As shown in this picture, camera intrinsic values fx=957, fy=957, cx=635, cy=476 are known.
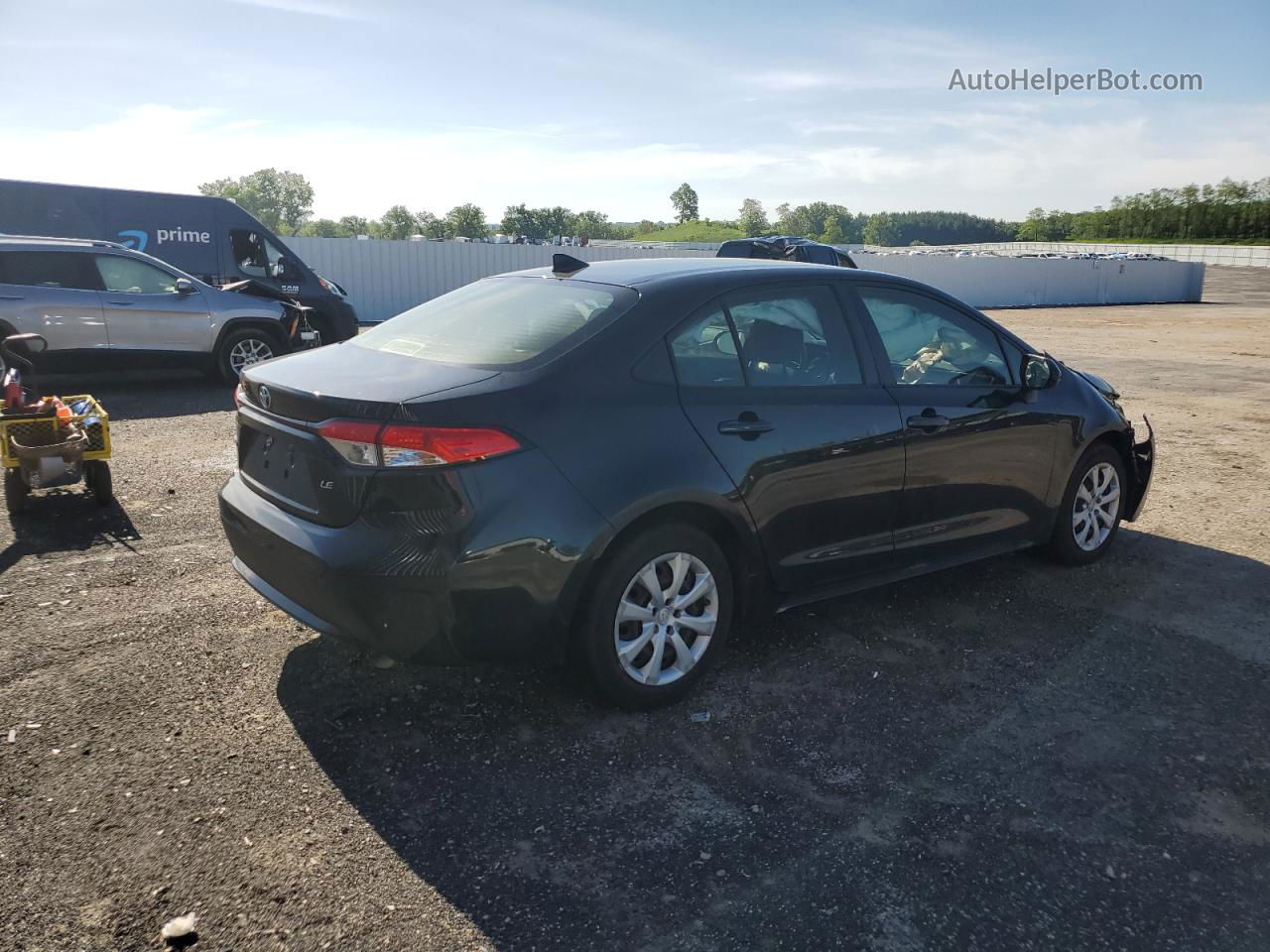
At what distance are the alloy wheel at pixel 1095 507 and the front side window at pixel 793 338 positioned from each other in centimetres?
192

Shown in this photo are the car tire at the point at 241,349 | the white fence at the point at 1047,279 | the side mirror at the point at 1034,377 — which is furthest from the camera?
the white fence at the point at 1047,279

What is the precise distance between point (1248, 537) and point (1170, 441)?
134 inches

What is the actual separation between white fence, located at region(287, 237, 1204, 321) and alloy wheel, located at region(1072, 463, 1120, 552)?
641 centimetres

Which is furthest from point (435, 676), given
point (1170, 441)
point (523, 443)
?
point (1170, 441)

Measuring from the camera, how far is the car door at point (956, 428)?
4234 millimetres

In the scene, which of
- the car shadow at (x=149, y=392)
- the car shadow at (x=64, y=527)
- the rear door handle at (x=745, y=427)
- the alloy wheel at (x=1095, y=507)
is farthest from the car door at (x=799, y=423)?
the car shadow at (x=149, y=392)

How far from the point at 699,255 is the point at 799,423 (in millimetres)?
8588

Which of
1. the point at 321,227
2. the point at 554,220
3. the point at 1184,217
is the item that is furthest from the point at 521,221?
the point at 1184,217

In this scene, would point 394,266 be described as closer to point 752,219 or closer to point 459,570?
point 459,570

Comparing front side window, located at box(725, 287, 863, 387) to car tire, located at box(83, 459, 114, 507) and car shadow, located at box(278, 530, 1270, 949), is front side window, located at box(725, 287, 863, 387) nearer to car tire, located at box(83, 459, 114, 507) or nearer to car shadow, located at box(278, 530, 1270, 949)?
car shadow, located at box(278, 530, 1270, 949)

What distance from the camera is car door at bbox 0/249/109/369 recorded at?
9758 millimetres

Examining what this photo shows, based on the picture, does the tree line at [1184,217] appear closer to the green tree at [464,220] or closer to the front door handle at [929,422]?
the green tree at [464,220]

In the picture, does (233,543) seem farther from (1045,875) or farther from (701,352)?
(1045,875)

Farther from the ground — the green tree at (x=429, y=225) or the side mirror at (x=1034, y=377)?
the green tree at (x=429, y=225)
